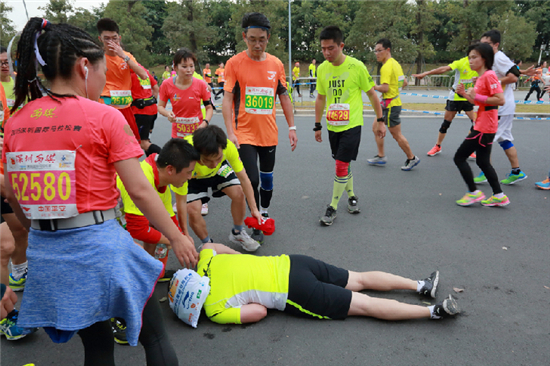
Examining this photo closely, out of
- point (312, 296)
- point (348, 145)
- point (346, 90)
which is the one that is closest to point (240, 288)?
point (312, 296)

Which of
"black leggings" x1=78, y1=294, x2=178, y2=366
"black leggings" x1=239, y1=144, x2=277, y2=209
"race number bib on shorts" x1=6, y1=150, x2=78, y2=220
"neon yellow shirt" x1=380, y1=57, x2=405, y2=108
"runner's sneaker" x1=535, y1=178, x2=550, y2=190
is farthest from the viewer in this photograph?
"neon yellow shirt" x1=380, y1=57, x2=405, y2=108

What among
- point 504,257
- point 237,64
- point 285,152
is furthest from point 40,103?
point 285,152

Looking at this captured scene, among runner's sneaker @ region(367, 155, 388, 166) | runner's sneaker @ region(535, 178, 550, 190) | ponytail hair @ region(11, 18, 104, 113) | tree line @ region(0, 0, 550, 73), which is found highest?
tree line @ region(0, 0, 550, 73)

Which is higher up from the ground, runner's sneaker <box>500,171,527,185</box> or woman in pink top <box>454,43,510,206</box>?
woman in pink top <box>454,43,510,206</box>

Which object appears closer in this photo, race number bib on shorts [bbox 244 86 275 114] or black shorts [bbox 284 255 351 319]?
black shorts [bbox 284 255 351 319]

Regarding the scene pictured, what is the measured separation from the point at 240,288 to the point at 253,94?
223cm

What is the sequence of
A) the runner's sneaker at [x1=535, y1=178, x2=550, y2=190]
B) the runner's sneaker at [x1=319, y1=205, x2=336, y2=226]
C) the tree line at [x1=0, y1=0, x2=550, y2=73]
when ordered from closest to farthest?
1. the runner's sneaker at [x1=319, y1=205, x2=336, y2=226]
2. the runner's sneaker at [x1=535, y1=178, x2=550, y2=190]
3. the tree line at [x1=0, y1=0, x2=550, y2=73]

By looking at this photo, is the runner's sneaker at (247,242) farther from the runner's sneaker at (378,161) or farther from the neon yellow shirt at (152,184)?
the runner's sneaker at (378,161)

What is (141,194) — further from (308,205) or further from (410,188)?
(410,188)

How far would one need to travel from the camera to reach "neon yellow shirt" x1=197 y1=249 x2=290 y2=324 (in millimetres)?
2549

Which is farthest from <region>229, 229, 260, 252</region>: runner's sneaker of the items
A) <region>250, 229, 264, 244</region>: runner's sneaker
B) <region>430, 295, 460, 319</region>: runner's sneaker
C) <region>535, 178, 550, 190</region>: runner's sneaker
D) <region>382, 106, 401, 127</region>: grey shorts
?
<region>535, 178, 550, 190</region>: runner's sneaker

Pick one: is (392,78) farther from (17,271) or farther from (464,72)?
(17,271)

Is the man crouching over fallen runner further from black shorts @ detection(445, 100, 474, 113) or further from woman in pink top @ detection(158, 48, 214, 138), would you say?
black shorts @ detection(445, 100, 474, 113)

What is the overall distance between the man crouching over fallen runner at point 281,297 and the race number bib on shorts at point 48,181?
4.45ft
